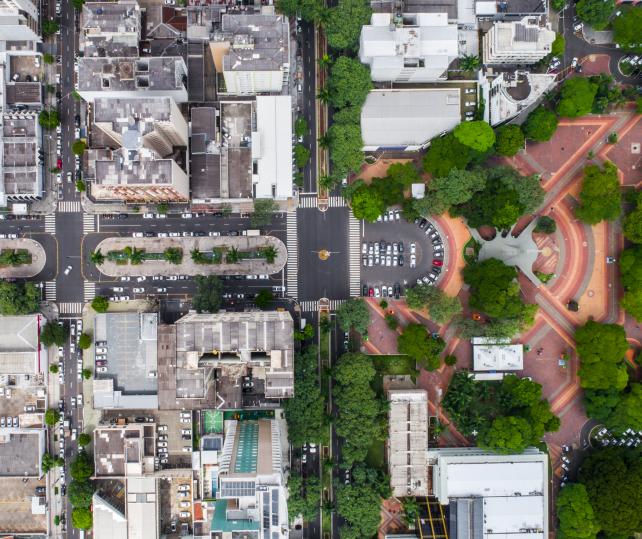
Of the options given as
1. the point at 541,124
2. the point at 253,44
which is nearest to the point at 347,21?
the point at 253,44

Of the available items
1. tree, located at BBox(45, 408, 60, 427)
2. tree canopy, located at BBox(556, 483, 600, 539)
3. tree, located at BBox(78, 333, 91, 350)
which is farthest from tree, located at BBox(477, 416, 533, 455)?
tree, located at BBox(45, 408, 60, 427)

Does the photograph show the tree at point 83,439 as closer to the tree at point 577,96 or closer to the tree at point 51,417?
the tree at point 51,417

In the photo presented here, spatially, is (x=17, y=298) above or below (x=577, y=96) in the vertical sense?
below

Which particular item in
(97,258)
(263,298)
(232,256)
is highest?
(232,256)

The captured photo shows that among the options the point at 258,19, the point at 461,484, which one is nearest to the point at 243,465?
the point at 461,484

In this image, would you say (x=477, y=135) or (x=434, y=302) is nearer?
(x=477, y=135)

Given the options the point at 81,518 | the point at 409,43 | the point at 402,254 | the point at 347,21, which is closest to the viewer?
the point at 409,43

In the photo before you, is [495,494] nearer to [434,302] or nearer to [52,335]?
[434,302]

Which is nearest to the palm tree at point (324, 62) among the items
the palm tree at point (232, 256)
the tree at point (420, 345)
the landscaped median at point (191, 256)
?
the landscaped median at point (191, 256)
